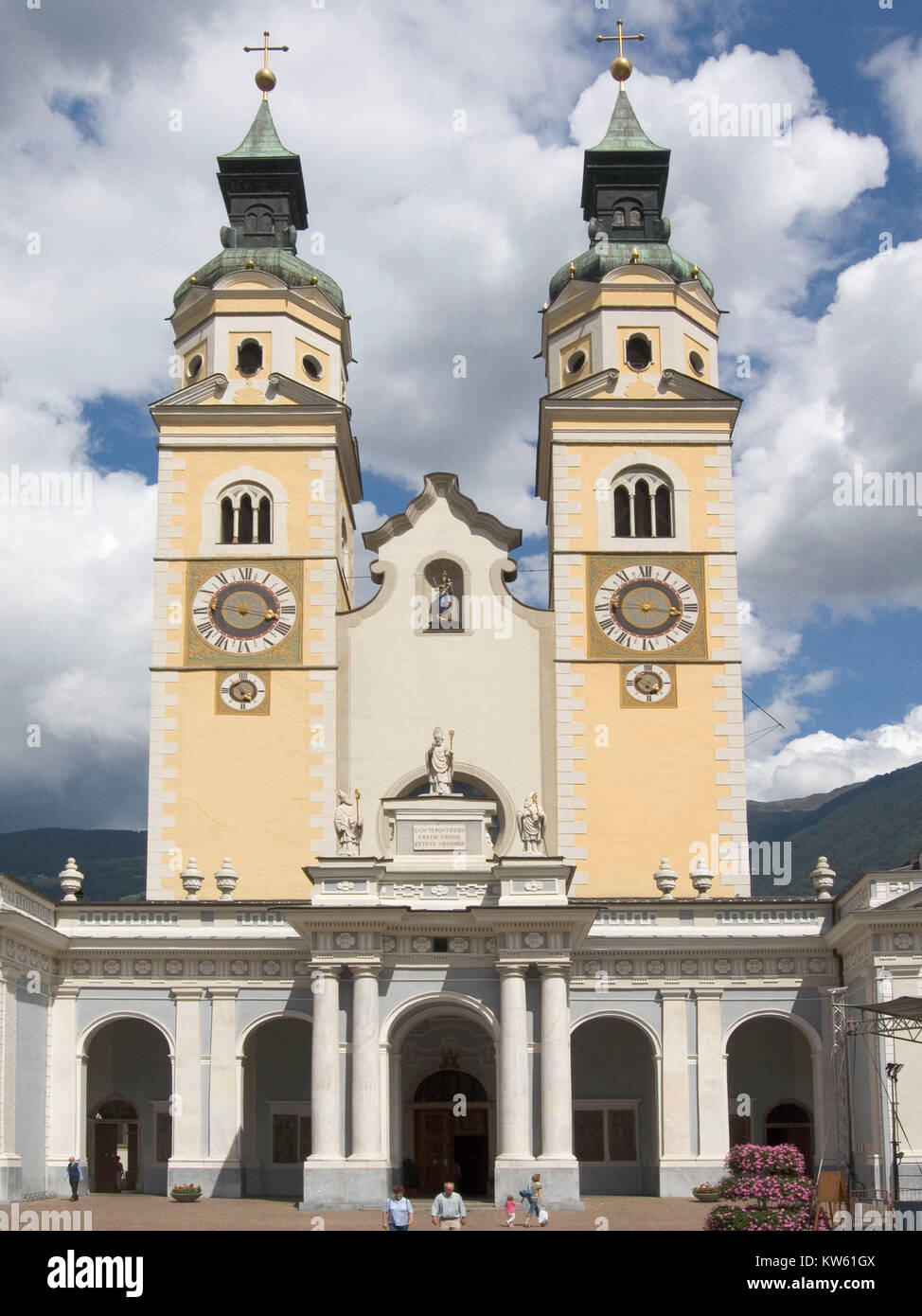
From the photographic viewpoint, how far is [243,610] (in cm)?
4656

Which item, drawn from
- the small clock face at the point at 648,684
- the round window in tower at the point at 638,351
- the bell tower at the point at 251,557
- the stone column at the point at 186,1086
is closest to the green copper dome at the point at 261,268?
the bell tower at the point at 251,557

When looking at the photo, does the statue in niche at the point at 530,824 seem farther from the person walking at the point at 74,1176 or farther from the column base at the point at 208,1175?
the person walking at the point at 74,1176

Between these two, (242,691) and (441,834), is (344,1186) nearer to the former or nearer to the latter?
(441,834)

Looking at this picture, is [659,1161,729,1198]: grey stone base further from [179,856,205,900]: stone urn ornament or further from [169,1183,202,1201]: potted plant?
[179,856,205,900]: stone urn ornament

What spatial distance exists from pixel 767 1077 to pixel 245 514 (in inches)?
805

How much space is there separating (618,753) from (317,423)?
1260cm

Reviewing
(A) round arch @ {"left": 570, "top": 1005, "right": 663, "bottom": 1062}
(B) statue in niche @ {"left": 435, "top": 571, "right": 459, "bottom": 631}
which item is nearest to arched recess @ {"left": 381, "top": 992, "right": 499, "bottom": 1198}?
(A) round arch @ {"left": 570, "top": 1005, "right": 663, "bottom": 1062}

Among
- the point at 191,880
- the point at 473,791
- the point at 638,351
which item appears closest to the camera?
the point at 191,880

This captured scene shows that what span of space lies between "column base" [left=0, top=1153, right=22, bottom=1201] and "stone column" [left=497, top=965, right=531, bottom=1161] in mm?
9994

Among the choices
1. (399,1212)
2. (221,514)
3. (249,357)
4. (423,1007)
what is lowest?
(399,1212)

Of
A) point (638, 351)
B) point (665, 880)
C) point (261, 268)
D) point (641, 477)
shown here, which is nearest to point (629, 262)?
point (638, 351)

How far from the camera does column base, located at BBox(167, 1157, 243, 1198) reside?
37906 millimetres

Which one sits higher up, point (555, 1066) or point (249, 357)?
point (249, 357)

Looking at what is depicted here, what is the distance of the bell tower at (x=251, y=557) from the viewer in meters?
44.6
